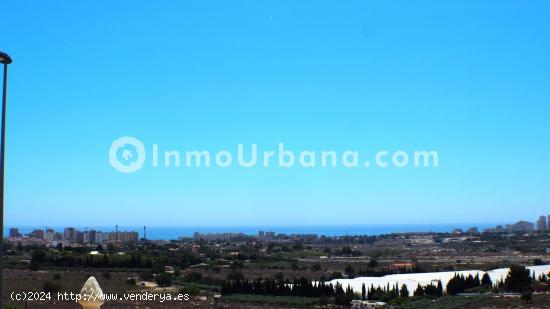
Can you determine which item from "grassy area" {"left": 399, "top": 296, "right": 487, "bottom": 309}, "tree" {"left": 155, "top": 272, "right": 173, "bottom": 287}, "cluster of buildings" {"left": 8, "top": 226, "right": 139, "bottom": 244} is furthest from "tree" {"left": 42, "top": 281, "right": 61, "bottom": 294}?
"cluster of buildings" {"left": 8, "top": 226, "right": 139, "bottom": 244}

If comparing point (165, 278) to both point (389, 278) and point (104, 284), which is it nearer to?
point (104, 284)

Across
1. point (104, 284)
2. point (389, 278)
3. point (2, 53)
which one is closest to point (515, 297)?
point (389, 278)

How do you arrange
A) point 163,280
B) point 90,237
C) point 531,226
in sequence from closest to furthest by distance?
1. point 163,280
2. point 90,237
3. point 531,226

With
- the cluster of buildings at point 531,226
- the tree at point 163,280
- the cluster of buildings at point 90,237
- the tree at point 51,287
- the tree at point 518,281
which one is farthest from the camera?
the cluster of buildings at point 531,226

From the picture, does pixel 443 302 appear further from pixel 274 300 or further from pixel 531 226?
pixel 531 226

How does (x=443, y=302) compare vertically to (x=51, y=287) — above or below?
below

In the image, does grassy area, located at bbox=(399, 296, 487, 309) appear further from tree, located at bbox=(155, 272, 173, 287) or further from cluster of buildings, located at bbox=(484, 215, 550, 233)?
cluster of buildings, located at bbox=(484, 215, 550, 233)

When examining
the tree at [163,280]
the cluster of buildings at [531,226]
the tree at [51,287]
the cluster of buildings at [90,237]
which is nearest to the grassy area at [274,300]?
the tree at [163,280]

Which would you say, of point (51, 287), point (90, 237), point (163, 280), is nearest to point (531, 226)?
point (90, 237)

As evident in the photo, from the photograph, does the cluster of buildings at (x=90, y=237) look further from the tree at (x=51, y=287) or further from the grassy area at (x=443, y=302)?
the grassy area at (x=443, y=302)

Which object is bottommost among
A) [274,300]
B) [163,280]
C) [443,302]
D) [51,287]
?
[274,300]

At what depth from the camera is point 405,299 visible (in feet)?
104

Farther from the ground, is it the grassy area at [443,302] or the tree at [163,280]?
the grassy area at [443,302]

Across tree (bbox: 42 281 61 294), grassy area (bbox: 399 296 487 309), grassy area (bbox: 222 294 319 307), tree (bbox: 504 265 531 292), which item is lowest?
grassy area (bbox: 222 294 319 307)
